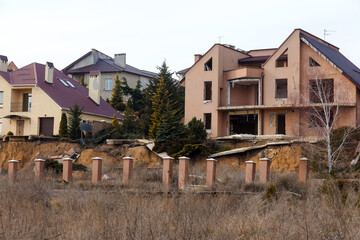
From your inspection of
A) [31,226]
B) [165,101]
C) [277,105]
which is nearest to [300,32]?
[277,105]

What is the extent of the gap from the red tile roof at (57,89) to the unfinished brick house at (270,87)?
8.15 m

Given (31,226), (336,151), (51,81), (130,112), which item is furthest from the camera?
(51,81)

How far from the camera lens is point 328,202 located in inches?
608

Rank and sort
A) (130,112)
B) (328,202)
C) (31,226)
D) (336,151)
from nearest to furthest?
(31,226) < (328,202) < (336,151) < (130,112)

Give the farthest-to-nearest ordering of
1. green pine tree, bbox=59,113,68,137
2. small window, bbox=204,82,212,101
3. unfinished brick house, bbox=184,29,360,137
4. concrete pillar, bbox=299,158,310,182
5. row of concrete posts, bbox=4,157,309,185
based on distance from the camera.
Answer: small window, bbox=204,82,212,101 < green pine tree, bbox=59,113,68,137 < unfinished brick house, bbox=184,29,360,137 < concrete pillar, bbox=299,158,310,182 < row of concrete posts, bbox=4,157,309,185

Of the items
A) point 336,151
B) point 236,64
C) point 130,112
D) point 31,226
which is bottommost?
point 31,226

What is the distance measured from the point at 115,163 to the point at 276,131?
37.5 feet

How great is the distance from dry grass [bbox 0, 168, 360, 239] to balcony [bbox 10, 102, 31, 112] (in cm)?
2466

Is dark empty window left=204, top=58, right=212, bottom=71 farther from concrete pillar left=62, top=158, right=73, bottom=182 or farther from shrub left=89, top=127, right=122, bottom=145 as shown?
concrete pillar left=62, top=158, right=73, bottom=182

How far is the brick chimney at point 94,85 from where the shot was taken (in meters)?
44.6

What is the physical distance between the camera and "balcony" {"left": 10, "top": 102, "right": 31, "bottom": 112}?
138 ft

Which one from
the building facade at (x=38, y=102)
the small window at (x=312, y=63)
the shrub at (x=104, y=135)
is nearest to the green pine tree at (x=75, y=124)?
the shrub at (x=104, y=135)

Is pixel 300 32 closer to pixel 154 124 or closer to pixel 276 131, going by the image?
pixel 276 131

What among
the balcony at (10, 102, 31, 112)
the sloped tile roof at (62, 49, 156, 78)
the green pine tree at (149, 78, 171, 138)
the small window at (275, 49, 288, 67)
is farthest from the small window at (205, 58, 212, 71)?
the sloped tile roof at (62, 49, 156, 78)
